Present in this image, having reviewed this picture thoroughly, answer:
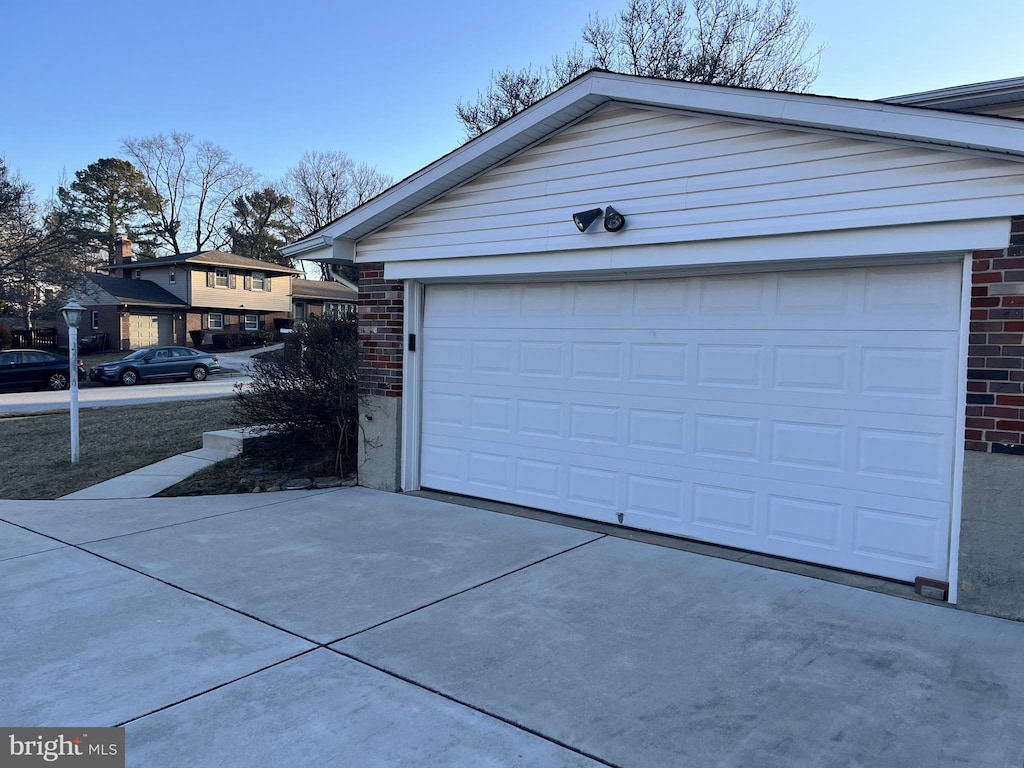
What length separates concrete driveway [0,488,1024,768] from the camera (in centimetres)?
316

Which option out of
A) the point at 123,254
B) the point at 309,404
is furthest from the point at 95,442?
the point at 123,254

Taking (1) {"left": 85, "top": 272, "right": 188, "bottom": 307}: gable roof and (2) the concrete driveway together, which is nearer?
(2) the concrete driveway

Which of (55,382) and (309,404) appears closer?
(309,404)

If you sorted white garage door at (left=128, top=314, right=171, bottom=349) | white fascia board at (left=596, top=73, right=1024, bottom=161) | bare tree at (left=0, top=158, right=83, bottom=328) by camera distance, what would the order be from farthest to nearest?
white garage door at (left=128, top=314, right=171, bottom=349) → bare tree at (left=0, top=158, right=83, bottom=328) → white fascia board at (left=596, top=73, right=1024, bottom=161)

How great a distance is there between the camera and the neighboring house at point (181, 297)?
1518 inches

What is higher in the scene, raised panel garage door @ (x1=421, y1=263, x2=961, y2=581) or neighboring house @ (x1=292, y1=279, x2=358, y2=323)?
neighboring house @ (x1=292, y1=279, x2=358, y2=323)

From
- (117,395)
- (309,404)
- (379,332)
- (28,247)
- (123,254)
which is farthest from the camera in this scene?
(123,254)

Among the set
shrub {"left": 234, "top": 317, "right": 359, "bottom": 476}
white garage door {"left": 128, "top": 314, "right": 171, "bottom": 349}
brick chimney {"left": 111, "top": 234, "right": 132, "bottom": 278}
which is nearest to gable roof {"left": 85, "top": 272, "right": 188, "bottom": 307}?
white garage door {"left": 128, "top": 314, "right": 171, "bottom": 349}

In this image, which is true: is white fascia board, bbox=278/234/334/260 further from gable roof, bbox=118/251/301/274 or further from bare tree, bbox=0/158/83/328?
gable roof, bbox=118/251/301/274

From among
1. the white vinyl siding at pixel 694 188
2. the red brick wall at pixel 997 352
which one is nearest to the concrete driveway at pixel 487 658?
the red brick wall at pixel 997 352

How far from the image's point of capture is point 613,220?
6.18 metres

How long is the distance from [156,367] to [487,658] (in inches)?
994

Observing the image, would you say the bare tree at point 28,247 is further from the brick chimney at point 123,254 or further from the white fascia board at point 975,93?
the white fascia board at point 975,93

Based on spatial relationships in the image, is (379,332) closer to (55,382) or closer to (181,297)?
(55,382)
